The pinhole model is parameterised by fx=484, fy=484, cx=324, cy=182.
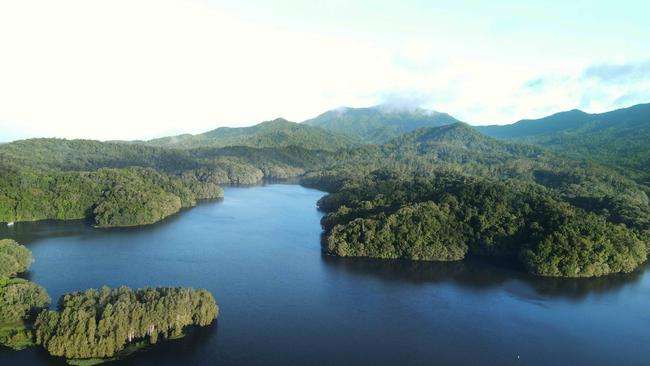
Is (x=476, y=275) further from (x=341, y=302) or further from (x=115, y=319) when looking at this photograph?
(x=115, y=319)

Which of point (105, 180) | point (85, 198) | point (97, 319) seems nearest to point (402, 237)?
point (97, 319)

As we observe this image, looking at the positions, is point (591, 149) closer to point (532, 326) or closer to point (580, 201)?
point (580, 201)

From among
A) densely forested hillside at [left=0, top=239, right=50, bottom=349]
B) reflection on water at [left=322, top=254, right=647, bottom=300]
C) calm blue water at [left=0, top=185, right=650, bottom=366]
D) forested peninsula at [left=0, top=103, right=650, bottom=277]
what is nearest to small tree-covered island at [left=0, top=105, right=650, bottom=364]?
densely forested hillside at [left=0, top=239, right=50, bottom=349]

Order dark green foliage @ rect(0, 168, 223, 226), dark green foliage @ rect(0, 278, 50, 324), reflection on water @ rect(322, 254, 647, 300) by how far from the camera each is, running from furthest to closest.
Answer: dark green foliage @ rect(0, 168, 223, 226) → reflection on water @ rect(322, 254, 647, 300) → dark green foliage @ rect(0, 278, 50, 324)

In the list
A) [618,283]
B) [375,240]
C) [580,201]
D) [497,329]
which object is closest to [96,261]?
[375,240]

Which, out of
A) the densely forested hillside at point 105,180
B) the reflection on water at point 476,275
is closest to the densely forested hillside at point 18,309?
the reflection on water at point 476,275

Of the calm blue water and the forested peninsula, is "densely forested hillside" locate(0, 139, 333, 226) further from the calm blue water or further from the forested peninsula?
the calm blue water

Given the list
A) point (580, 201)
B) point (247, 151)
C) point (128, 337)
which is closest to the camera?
point (128, 337)
